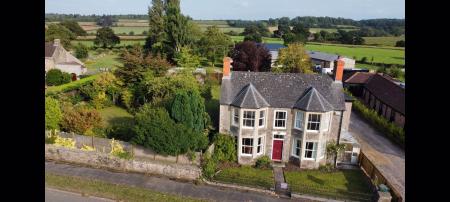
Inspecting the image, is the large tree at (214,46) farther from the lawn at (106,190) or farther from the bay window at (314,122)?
the lawn at (106,190)

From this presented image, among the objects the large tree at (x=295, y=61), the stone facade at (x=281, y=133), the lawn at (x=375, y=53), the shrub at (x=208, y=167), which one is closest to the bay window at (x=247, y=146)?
the stone facade at (x=281, y=133)

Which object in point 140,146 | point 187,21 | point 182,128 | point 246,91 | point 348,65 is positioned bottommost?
point 140,146

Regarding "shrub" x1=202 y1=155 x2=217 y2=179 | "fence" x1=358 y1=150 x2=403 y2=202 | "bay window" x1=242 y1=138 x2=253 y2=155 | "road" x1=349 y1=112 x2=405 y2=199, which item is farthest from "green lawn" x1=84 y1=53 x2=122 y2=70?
"fence" x1=358 y1=150 x2=403 y2=202

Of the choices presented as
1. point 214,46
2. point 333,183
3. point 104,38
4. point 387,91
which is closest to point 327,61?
point 214,46

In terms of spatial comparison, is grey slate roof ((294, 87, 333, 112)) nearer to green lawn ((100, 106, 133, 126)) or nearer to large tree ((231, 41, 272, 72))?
green lawn ((100, 106, 133, 126))

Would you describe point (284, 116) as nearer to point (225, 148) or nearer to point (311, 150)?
point (311, 150)
